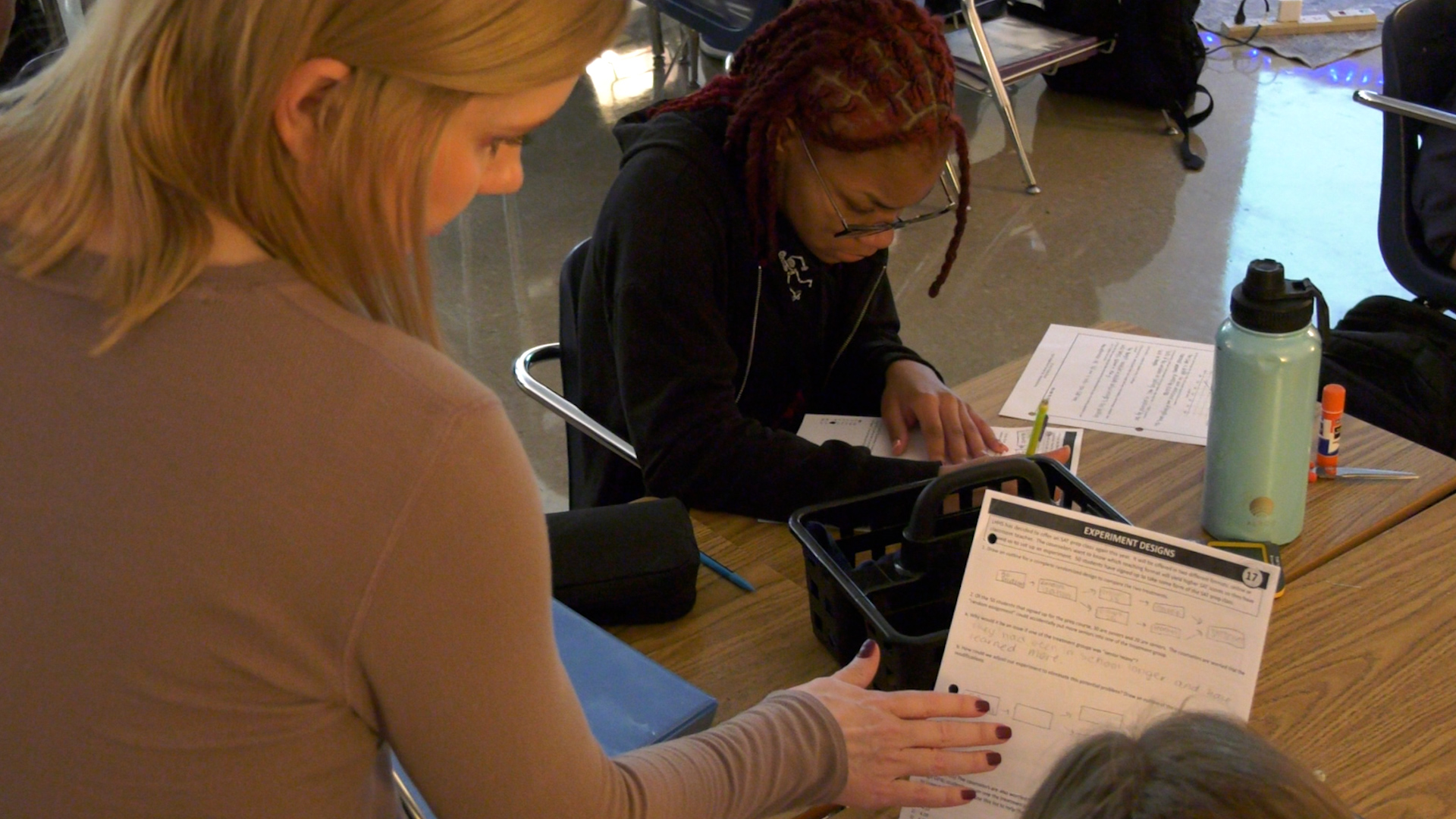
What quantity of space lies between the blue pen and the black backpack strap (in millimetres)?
3016

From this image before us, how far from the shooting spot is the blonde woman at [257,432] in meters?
0.65

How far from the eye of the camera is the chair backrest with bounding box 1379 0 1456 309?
2.23 metres

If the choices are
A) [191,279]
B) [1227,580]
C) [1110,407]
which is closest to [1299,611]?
[1227,580]

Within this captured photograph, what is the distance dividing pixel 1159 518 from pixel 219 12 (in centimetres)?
95

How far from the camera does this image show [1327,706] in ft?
3.33

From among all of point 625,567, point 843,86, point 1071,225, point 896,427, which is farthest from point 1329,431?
point 1071,225

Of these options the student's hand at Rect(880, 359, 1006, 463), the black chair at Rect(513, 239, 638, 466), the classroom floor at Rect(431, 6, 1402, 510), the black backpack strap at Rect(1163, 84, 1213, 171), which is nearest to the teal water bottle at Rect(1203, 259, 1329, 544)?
the student's hand at Rect(880, 359, 1006, 463)

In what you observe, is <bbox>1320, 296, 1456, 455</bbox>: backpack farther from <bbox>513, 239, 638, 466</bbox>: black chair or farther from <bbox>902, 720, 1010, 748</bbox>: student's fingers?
<bbox>902, 720, 1010, 748</bbox>: student's fingers

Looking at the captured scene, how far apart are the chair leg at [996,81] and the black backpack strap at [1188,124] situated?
0.47m

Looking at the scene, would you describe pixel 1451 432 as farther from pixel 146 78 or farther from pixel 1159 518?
pixel 146 78

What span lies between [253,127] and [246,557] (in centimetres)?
22

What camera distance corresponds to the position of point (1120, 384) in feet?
4.89

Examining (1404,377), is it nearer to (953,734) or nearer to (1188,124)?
(953,734)

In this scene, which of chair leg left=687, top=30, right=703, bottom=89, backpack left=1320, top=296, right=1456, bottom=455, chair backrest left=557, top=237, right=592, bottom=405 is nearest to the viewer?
chair backrest left=557, top=237, right=592, bottom=405
